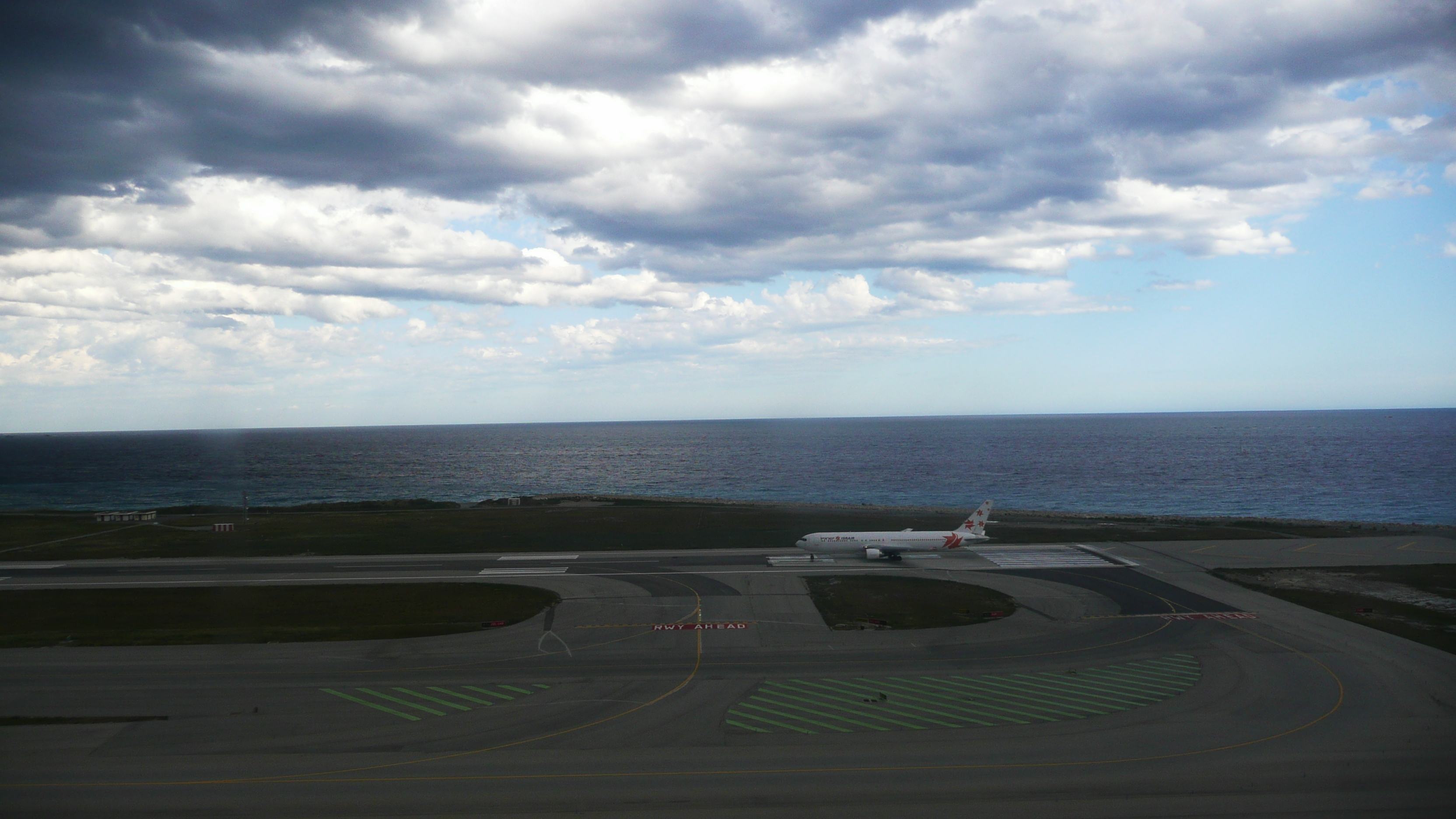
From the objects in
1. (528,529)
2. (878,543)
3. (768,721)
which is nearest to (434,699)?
(768,721)

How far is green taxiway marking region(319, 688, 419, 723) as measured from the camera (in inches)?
1251

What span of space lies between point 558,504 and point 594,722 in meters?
83.9

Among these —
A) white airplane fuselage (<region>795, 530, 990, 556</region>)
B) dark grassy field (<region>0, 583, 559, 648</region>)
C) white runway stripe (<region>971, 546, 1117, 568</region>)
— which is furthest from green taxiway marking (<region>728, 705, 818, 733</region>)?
white runway stripe (<region>971, 546, 1117, 568</region>)

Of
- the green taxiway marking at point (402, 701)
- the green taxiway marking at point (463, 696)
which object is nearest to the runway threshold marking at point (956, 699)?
the green taxiway marking at point (463, 696)

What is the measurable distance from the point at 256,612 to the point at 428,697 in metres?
23.9

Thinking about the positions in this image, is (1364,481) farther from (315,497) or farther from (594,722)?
(315,497)

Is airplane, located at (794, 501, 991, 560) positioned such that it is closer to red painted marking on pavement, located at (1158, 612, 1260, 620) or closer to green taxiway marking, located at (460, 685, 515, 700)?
red painted marking on pavement, located at (1158, 612, 1260, 620)

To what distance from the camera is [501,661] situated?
39.2m

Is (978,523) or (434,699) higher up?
(978,523)

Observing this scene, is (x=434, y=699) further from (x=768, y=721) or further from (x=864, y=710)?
(x=864, y=710)

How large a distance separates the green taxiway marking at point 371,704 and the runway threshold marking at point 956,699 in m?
13.8

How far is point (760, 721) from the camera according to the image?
1232 inches

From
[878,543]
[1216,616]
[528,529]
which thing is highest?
[878,543]

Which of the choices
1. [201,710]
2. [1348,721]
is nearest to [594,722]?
[201,710]
